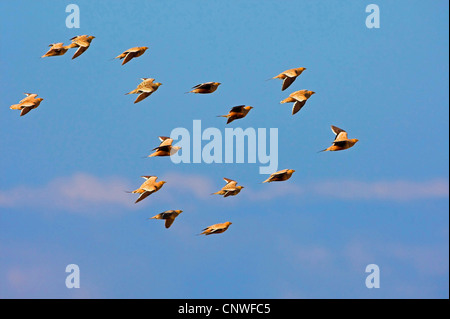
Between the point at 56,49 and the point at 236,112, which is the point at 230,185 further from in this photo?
the point at 56,49

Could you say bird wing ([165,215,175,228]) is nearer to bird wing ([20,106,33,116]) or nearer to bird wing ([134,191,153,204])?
bird wing ([134,191,153,204])

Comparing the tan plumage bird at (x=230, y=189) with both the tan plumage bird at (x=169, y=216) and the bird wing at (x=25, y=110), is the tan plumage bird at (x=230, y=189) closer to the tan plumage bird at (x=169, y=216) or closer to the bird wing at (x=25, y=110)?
the tan plumage bird at (x=169, y=216)

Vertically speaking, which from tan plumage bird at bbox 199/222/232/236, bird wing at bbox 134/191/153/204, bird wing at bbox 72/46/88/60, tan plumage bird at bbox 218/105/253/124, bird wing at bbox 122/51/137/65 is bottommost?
tan plumage bird at bbox 199/222/232/236

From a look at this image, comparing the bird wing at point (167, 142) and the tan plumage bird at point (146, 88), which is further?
the tan plumage bird at point (146, 88)

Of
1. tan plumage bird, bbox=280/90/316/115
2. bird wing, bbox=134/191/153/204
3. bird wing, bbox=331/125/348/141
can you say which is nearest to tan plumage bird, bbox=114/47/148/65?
bird wing, bbox=134/191/153/204

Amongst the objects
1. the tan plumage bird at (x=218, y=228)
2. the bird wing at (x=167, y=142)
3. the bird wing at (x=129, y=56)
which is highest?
the bird wing at (x=129, y=56)

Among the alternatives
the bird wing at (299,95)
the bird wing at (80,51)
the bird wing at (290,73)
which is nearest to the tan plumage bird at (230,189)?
the bird wing at (299,95)

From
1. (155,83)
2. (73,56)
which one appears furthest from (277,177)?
(73,56)
